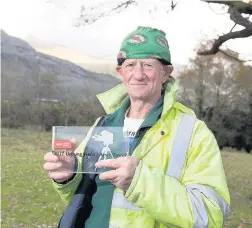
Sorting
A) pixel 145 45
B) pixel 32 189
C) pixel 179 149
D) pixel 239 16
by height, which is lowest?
pixel 32 189

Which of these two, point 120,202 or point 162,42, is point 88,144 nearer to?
point 120,202

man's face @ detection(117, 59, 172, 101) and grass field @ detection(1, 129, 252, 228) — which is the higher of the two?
man's face @ detection(117, 59, 172, 101)

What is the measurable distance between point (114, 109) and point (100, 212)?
47 cm

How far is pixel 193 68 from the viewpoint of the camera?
19.4 meters

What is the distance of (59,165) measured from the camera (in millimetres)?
1534

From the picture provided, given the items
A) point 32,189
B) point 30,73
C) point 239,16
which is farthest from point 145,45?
point 30,73

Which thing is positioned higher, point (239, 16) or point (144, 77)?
point (239, 16)

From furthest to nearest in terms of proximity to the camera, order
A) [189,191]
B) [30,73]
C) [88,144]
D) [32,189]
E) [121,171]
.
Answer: [30,73], [32,189], [88,144], [189,191], [121,171]

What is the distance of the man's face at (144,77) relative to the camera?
1.65 metres

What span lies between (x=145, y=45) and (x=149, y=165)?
0.46m

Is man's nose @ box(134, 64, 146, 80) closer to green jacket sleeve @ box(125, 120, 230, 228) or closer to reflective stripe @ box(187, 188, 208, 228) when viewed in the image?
green jacket sleeve @ box(125, 120, 230, 228)

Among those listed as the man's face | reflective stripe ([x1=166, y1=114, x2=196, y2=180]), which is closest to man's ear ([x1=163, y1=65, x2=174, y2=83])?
the man's face

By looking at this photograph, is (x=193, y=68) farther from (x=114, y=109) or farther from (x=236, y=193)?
(x=114, y=109)

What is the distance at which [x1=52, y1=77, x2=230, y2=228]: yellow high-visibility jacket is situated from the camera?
1361mm
